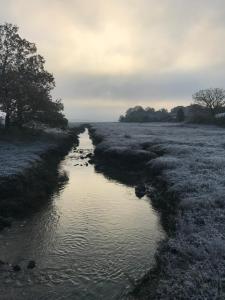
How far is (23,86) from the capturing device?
202 ft

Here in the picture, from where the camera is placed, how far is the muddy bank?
602 inches

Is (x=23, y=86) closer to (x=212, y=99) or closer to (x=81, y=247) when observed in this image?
(x=81, y=247)

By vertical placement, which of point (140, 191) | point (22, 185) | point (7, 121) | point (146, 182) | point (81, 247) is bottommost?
point (146, 182)

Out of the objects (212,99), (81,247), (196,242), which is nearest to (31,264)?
(81,247)

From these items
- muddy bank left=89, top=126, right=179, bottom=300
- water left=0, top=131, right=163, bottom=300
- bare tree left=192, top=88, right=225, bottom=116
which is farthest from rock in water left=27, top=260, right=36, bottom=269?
bare tree left=192, top=88, right=225, bottom=116

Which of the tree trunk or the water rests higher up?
the tree trunk

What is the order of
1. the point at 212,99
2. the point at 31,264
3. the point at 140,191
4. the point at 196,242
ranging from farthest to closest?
the point at 212,99 → the point at 140,191 → the point at 31,264 → the point at 196,242

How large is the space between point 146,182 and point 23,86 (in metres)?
32.5

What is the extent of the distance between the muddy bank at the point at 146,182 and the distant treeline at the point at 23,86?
13877 millimetres

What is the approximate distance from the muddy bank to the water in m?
0.64

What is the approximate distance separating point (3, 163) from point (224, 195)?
20.0 m

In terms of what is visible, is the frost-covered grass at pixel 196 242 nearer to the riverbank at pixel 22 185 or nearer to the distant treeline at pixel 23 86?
the riverbank at pixel 22 185

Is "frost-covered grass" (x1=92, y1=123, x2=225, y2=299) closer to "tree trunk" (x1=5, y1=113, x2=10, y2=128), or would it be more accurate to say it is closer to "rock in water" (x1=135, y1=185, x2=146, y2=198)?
"rock in water" (x1=135, y1=185, x2=146, y2=198)

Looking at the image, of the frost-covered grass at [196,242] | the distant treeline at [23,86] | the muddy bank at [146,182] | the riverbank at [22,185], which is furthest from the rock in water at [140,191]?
the distant treeline at [23,86]
